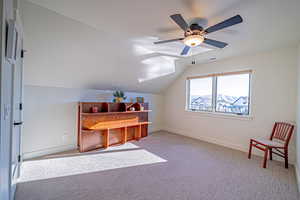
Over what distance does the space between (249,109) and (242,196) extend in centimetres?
222

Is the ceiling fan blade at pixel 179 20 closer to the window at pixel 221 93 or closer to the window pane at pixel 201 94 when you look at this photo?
the window at pixel 221 93

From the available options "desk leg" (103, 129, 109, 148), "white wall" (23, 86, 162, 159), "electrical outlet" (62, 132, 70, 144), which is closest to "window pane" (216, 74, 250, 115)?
"desk leg" (103, 129, 109, 148)

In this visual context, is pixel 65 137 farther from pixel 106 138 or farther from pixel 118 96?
pixel 118 96

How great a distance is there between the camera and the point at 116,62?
309 centimetres

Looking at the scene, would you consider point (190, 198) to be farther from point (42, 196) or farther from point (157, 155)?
point (42, 196)

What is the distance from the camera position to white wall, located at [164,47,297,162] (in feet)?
9.11

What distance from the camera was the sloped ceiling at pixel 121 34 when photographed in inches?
65.1

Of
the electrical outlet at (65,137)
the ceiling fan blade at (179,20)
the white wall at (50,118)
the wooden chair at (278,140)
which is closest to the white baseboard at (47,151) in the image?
the white wall at (50,118)

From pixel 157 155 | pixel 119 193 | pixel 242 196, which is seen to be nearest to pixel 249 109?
pixel 242 196

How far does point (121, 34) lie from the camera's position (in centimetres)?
239

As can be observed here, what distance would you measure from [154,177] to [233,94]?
9.63 ft

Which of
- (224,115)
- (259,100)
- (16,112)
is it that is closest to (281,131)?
(259,100)

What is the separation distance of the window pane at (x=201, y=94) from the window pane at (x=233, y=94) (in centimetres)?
27

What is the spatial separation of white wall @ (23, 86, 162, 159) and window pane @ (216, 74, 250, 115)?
3.46 m
